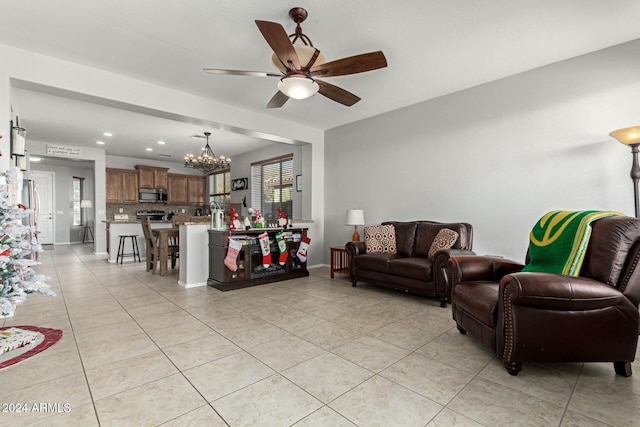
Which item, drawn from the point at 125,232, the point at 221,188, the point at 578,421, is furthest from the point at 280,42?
the point at 221,188

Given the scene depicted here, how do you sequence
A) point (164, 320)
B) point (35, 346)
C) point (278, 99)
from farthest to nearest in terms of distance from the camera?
1. point (278, 99)
2. point (164, 320)
3. point (35, 346)

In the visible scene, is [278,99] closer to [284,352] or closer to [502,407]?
[284,352]

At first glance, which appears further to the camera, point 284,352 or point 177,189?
point 177,189

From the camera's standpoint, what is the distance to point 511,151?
147 inches

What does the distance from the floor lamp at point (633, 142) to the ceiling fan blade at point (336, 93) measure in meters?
2.45

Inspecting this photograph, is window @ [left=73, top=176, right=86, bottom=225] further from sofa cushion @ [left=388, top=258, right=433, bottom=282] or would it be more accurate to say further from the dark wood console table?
sofa cushion @ [left=388, top=258, right=433, bottom=282]

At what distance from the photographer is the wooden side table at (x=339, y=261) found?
202 inches

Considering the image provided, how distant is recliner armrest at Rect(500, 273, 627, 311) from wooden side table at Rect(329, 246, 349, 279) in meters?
3.24

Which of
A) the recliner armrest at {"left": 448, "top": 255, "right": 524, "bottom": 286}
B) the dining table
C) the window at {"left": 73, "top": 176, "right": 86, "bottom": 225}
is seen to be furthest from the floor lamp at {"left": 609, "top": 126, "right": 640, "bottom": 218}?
the window at {"left": 73, "top": 176, "right": 86, "bottom": 225}

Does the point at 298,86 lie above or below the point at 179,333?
above

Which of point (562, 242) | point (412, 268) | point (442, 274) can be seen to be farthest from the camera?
point (412, 268)

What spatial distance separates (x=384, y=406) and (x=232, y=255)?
3082 millimetres

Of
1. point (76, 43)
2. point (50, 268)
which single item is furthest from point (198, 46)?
point (50, 268)

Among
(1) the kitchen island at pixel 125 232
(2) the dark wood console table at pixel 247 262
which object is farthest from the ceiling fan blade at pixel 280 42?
(1) the kitchen island at pixel 125 232
